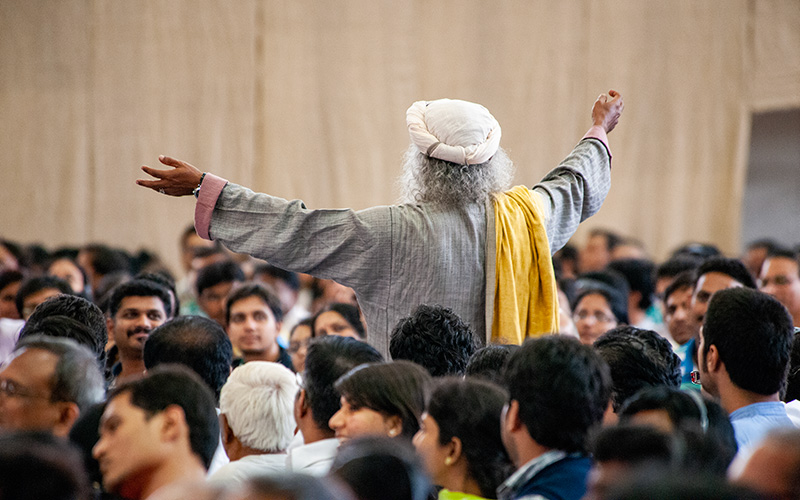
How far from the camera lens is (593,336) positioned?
475 cm

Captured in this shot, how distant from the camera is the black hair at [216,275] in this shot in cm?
559

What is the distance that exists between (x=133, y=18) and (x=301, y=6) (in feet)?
5.89

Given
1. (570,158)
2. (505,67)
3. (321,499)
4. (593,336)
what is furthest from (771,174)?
(321,499)

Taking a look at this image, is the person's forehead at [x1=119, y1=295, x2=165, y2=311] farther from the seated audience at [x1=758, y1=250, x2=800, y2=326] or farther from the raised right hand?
the seated audience at [x1=758, y1=250, x2=800, y2=326]

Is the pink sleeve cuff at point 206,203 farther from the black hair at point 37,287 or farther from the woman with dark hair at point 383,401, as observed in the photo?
the black hair at point 37,287

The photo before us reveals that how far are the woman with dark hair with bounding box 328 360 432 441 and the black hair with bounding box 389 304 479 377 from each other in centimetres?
40

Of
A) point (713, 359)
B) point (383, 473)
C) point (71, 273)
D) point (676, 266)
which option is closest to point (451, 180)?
point (713, 359)

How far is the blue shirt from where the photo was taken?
247 cm

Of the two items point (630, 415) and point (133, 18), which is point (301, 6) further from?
point (630, 415)

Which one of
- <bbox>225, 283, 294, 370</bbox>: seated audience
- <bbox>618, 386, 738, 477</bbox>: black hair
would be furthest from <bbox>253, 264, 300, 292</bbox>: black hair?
<bbox>618, 386, 738, 477</bbox>: black hair

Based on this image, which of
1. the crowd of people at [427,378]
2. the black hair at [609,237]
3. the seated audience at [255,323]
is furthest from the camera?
the black hair at [609,237]

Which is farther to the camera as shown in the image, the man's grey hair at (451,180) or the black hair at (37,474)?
the man's grey hair at (451,180)

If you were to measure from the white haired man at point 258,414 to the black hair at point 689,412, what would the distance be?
1034 millimetres

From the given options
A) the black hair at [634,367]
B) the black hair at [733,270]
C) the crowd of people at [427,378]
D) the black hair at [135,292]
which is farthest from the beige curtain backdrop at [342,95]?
the black hair at [634,367]
